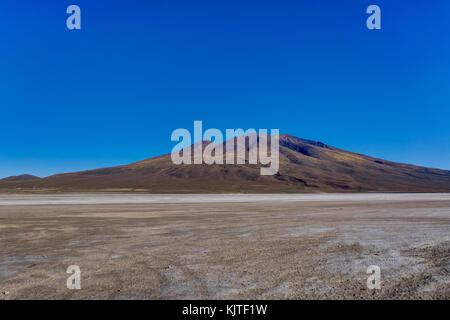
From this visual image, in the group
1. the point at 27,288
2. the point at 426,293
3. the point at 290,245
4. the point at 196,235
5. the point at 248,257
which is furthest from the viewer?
Result: the point at 196,235

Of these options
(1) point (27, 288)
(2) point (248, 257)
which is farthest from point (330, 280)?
(1) point (27, 288)

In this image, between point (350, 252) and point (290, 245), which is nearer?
point (350, 252)

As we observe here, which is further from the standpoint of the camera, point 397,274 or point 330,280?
point 397,274

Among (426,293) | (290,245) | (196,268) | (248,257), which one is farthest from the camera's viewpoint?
(290,245)

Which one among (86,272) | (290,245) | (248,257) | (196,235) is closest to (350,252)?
(290,245)

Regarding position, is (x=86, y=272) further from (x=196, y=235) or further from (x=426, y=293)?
(x=426, y=293)

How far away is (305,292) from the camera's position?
22.9 feet

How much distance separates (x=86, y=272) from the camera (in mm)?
8734

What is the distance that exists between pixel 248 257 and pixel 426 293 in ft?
16.4
